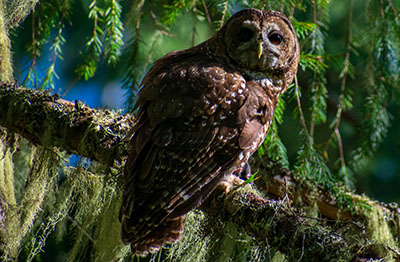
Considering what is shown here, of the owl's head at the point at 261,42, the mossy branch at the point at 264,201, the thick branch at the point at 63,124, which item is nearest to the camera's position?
the mossy branch at the point at 264,201

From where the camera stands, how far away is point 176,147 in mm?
2451

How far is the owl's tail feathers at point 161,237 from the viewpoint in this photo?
7.97ft

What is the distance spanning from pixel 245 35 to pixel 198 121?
2.24 feet

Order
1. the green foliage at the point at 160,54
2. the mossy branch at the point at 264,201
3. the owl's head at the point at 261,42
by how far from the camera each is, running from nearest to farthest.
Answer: the mossy branch at the point at 264,201
the green foliage at the point at 160,54
the owl's head at the point at 261,42

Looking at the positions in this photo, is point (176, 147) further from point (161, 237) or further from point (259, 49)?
point (259, 49)

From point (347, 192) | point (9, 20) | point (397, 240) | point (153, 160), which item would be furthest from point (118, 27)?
point (397, 240)

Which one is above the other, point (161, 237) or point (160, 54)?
point (160, 54)

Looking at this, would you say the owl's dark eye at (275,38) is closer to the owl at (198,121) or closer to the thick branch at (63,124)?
the owl at (198,121)

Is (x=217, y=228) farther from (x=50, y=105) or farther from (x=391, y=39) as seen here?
(x=391, y=39)

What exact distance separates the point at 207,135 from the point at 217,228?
46cm

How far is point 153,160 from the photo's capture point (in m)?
2.40

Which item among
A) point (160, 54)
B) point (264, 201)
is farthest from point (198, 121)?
point (160, 54)

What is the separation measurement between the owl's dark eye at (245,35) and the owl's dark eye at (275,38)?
0.35 feet

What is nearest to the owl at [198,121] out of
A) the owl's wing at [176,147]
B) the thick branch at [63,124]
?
the owl's wing at [176,147]
